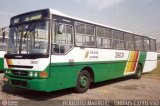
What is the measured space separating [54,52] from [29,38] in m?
1.03

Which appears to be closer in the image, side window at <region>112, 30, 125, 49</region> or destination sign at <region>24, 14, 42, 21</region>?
destination sign at <region>24, 14, 42, 21</region>

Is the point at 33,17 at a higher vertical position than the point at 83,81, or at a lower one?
higher

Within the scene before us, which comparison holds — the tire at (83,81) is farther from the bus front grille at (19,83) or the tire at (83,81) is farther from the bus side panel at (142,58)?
the bus side panel at (142,58)

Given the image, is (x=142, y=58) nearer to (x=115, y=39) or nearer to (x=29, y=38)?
(x=115, y=39)

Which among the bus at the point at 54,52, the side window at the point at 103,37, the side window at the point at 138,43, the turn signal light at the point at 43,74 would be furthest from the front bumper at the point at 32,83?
the side window at the point at 138,43

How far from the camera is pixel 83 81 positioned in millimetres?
10016

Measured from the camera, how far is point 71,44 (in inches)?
364

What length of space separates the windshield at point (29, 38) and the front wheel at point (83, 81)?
7.61ft

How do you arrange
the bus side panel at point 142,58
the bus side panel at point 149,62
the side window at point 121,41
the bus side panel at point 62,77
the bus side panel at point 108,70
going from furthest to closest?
the bus side panel at point 149,62 < the bus side panel at point 142,58 < the side window at point 121,41 < the bus side panel at point 108,70 < the bus side panel at point 62,77

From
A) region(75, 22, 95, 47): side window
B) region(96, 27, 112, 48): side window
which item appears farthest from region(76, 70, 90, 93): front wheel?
region(96, 27, 112, 48): side window

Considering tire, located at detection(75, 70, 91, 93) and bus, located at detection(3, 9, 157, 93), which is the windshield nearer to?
bus, located at detection(3, 9, 157, 93)

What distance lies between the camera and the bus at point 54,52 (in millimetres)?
8148

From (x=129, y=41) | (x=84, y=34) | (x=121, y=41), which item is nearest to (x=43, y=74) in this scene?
(x=84, y=34)

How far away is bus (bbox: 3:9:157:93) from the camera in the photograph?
8.15 m
